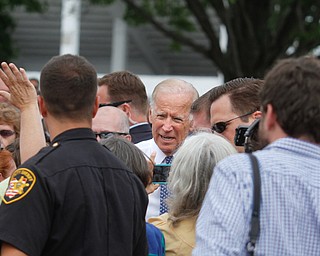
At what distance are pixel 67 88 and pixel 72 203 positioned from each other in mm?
487

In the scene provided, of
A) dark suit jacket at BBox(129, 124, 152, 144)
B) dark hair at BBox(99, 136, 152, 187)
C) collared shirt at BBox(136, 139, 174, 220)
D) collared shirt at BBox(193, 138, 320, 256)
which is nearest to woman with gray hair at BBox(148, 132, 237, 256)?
dark hair at BBox(99, 136, 152, 187)

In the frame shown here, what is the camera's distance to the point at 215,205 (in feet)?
9.68

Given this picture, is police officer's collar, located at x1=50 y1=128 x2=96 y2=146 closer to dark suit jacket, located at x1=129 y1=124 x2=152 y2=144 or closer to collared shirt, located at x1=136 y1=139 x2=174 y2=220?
collared shirt, located at x1=136 y1=139 x2=174 y2=220

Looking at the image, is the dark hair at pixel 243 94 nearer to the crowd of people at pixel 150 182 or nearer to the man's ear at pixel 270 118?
the crowd of people at pixel 150 182

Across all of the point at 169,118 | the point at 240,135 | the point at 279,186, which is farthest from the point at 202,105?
the point at 279,186

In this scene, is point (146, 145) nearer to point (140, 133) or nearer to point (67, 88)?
point (140, 133)

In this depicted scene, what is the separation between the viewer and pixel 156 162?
6.09 meters

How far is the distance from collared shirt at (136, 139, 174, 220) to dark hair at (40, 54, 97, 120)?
6.43 feet

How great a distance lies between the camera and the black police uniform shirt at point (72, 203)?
10.8 feet

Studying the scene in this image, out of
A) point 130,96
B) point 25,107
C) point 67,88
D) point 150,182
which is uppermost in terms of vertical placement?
point 67,88

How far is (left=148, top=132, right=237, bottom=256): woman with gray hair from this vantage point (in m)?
4.00

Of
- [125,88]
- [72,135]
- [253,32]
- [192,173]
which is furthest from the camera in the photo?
[253,32]

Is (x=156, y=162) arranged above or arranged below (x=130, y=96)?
below

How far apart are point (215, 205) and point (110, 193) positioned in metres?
0.69
